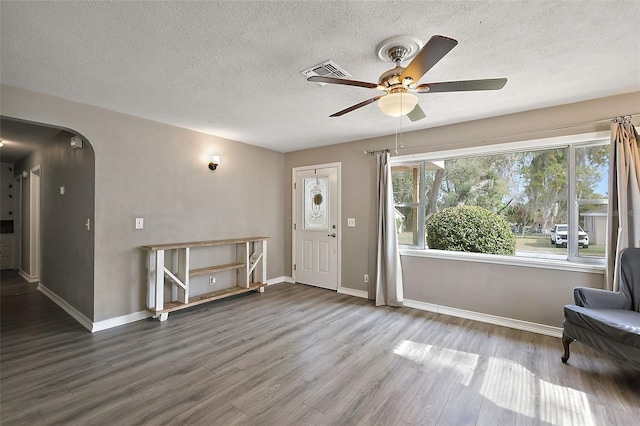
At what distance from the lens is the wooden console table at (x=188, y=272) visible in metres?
3.46

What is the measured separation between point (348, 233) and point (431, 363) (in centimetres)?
246

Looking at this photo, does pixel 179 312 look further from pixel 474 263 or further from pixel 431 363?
pixel 474 263

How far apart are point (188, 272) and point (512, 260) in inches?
156

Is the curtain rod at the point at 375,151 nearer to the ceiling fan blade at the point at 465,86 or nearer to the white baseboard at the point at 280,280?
the ceiling fan blade at the point at 465,86

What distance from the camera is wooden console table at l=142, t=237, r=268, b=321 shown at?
346 cm

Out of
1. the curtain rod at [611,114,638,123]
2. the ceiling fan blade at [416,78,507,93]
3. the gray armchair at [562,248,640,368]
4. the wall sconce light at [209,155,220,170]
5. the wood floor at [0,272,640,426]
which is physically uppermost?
the curtain rod at [611,114,638,123]

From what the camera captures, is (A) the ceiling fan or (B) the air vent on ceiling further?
(B) the air vent on ceiling

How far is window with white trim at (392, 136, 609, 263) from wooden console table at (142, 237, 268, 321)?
235 centimetres

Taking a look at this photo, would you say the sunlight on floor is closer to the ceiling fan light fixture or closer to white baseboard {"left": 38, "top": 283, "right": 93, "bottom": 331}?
the ceiling fan light fixture

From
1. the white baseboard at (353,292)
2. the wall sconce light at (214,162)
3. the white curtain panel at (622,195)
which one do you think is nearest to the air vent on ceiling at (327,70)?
the wall sconce light at (214,162)

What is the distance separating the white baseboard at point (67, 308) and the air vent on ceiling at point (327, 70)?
3.50 meters

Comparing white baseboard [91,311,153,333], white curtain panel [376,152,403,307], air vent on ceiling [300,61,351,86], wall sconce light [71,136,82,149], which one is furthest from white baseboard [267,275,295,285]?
air vent on ceiling [300,61,351,86]

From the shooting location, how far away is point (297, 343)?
290cm

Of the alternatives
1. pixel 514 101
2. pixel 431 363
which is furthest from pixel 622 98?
pixel 431 363
